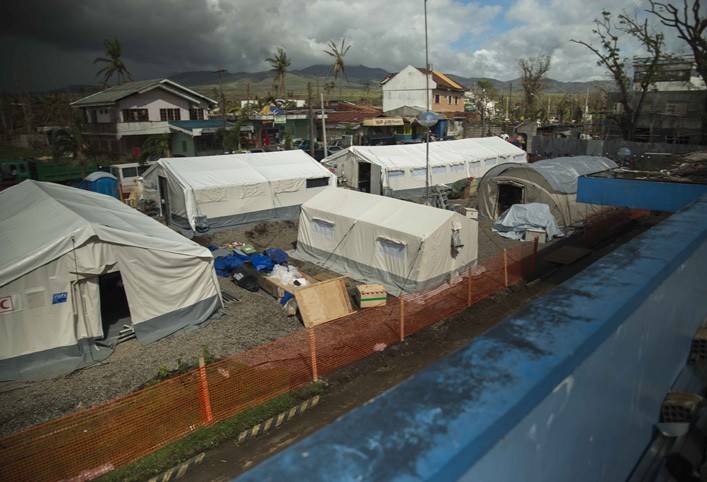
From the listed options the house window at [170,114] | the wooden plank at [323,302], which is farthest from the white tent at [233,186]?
the house window at [170,114]

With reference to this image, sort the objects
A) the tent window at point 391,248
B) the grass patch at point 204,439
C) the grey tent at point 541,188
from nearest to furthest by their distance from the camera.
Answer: the grass patch at point 204,439
the tent window at point 391,248
the grey tent at point 541,188

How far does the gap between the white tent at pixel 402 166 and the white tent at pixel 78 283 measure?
15.4 meters

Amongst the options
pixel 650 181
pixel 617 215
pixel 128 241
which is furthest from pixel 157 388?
pixel 617 215

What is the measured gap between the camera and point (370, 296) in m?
12.8

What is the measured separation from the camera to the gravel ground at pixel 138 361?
8.78 meters

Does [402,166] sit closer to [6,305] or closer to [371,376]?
[371,376]

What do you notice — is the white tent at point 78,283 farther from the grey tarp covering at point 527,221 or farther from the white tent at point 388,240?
the grey tarp covering at point 527,221

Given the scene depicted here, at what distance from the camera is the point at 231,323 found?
40.0 feet

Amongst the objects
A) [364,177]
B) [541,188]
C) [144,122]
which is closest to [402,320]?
[541,188]

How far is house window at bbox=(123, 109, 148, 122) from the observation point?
39606 millimetres

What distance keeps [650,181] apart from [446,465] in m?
13.6

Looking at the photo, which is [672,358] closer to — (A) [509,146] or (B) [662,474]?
(B) [662,474]

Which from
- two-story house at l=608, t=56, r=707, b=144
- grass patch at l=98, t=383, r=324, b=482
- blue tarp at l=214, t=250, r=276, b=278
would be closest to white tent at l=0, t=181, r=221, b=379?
blue tarp at l=214, t=250, r=276, b=278

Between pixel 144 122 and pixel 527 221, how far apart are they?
1325 inches
